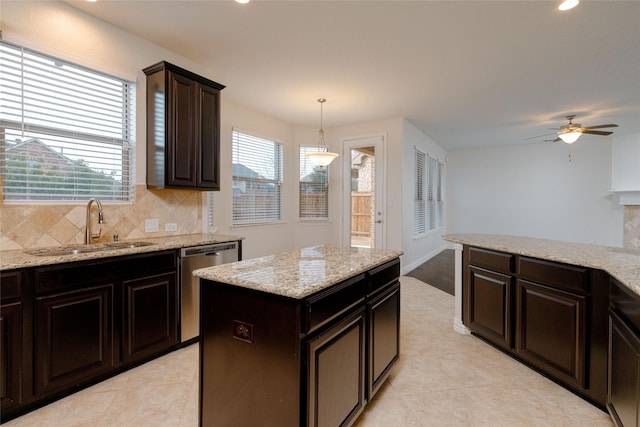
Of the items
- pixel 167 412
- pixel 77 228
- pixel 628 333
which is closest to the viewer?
pixel 628 333

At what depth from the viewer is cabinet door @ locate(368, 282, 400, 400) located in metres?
1.82

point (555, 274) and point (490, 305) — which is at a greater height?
point (555, 274)

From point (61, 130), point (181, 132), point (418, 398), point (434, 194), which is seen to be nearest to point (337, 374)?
point (418, 398)

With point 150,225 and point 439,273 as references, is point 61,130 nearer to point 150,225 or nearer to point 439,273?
point 150,225

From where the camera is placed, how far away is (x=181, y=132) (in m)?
2.78

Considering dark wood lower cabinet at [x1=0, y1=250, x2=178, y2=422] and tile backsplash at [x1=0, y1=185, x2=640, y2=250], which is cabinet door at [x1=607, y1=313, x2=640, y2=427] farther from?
tile backsplash at [x1=0, y1=185, x2=640, y2=250]

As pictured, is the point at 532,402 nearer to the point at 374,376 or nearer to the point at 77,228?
the point at 374,376

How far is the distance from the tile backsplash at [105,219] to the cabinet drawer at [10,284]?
50 centimetres

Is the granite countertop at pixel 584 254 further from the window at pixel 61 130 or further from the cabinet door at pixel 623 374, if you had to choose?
the window at pixel 61 130

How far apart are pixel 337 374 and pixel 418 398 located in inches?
35.3

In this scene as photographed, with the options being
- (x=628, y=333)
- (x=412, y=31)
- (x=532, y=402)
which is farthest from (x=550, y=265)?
(x=412, y=31)

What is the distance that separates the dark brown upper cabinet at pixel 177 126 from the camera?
105 inches

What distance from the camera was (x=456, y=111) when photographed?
16.0 feet

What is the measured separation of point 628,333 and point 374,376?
4.40 feet
